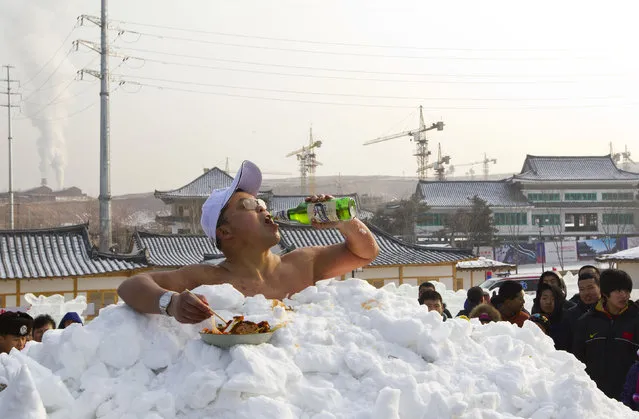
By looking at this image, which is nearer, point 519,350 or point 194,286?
point 519,350

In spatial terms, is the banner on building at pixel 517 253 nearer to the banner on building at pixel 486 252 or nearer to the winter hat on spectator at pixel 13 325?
the banner on building at pixel 486 252

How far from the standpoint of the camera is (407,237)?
3275 centimetres

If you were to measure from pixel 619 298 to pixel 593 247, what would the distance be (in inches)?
1224

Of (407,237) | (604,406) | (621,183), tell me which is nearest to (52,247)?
(604,406)

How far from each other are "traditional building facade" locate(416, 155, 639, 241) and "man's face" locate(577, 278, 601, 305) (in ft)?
103

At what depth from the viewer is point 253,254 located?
280cm

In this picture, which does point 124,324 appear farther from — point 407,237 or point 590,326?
point 407,237

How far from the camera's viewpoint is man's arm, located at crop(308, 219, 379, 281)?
291 cm

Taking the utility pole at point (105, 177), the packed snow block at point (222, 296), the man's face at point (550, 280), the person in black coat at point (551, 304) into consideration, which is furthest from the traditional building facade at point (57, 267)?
the packed snow block at point (222, 296)

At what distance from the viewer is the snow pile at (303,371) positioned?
197cm

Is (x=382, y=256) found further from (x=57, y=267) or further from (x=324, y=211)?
(x=324, y=211)

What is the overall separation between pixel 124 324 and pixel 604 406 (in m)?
1.68

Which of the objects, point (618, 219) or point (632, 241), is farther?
point (618, 219)

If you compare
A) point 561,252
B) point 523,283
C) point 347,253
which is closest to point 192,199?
point 561,252
